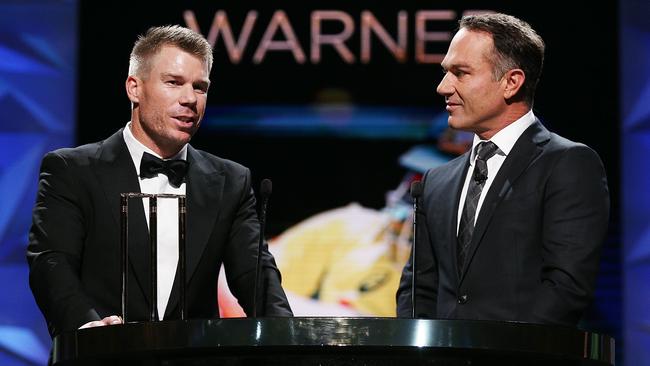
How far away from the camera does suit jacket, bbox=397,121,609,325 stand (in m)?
→ 3.25

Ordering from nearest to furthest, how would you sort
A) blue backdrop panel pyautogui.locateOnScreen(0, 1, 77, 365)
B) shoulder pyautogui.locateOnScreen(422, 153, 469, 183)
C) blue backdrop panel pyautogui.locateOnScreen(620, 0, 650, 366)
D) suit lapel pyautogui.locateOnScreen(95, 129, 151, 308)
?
suit lapel pyautogui.locateOnScreen(95, 129, 151, 308), shoulder pyautogui.locateOnScreen(422, 153, 469, 183), blue backdrop panel pyautogui.locateOnScreen(620, 0, 650, 366), blue backdrop panel pyautogui.locateOnScreen(0, 1, 77, 365)

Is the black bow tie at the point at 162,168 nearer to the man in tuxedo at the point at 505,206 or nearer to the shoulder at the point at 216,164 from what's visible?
the shoulder at the point at 216,164

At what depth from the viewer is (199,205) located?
3650 mm

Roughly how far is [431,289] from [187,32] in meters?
1.10

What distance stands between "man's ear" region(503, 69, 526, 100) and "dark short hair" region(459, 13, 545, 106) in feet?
0.05

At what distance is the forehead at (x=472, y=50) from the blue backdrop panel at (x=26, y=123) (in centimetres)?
343

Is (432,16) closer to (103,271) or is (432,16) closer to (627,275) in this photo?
(627,275)

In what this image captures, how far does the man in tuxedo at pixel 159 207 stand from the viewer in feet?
11.4

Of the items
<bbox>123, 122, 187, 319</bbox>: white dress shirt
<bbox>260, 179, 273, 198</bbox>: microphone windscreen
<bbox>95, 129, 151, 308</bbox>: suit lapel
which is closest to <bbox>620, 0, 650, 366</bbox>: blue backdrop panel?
<bbox>123, 122, 187, 319</bbox>: white dress shirt

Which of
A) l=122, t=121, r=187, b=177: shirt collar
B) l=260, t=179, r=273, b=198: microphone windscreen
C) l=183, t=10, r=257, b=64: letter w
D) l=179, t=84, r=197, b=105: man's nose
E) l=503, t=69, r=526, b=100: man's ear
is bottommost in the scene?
l=260, t=179, r=273, b=198: microphone windscreen

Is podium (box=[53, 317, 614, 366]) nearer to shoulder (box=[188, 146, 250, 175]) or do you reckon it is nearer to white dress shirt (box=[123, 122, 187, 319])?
white dress shirt (box=[123, 122, 187, 319])

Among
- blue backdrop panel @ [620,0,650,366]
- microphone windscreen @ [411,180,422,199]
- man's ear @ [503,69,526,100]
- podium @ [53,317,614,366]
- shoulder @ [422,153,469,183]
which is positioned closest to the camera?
podium @ [53,317,614,366]

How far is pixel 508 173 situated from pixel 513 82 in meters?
0.32

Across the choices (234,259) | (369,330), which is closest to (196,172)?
(234,259)
